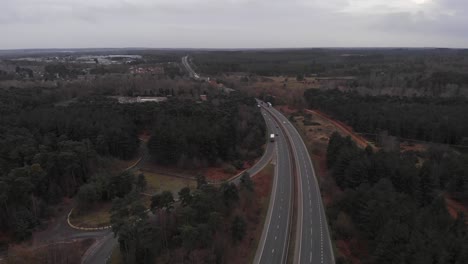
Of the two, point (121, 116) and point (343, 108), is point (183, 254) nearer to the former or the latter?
point (121, 116)

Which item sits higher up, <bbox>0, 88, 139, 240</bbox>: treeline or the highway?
<bbox>0, 88, 139, 240</bbox>: treeline

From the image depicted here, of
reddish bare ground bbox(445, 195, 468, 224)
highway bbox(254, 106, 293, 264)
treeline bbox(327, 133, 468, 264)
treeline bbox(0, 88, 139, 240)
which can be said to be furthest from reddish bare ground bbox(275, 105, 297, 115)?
reddish bare ground bbox(445, 195, 468, 224)

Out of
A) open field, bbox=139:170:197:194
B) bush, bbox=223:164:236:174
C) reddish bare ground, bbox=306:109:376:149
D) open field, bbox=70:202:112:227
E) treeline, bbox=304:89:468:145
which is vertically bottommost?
open field, bbox=70:202:112:227

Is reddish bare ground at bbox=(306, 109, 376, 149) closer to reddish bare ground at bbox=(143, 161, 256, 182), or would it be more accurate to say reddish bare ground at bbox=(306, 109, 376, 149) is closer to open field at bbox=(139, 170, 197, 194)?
reddish bare ground at bbox=(143, 161, 256, 182)

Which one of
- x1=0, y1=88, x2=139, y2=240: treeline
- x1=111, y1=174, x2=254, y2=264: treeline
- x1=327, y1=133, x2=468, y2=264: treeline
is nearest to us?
x1=327, y1=133, x2=468, y2=264: treeline

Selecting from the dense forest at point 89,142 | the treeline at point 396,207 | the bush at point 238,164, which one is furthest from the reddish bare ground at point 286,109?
the bush at point 238,164

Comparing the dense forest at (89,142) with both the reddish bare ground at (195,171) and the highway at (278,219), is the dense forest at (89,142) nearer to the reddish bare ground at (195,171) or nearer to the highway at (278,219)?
the reddish bare ground at (195,171)
